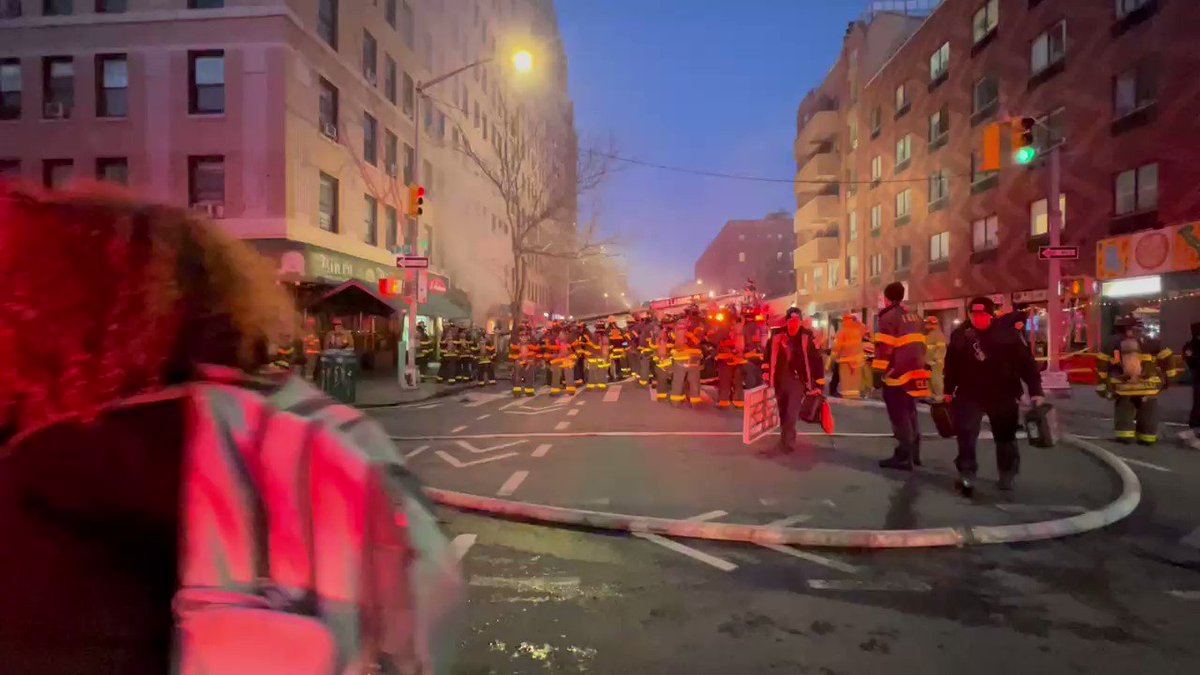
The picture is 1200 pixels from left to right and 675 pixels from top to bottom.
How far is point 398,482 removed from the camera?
1311mm

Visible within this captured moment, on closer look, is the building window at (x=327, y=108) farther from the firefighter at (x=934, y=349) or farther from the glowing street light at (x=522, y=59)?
the firefighter at (x=934, y=349)

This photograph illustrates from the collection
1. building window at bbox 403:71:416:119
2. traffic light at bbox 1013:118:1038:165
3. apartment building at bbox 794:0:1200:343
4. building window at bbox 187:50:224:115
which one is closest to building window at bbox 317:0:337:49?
building window at bbox 187:50:224:115

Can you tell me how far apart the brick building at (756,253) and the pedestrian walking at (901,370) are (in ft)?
311

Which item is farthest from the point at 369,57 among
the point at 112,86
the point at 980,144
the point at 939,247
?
the point at 939,247

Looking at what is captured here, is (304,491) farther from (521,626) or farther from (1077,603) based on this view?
(1077,603)

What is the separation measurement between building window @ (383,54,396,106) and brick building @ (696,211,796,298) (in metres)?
78.7

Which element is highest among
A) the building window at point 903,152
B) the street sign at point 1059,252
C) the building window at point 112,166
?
the building window at point 903,152

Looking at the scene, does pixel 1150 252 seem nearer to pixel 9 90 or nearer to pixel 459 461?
pixel 459 461

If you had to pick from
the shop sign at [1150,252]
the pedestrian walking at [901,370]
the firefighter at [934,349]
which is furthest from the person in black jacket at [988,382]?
the shop sign at [1150,252]

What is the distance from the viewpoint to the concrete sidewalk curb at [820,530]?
18.6 feet

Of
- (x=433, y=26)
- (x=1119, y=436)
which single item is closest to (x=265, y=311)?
(x=1119, y=436)

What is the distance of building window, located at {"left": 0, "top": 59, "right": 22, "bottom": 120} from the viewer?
2111 centimetres

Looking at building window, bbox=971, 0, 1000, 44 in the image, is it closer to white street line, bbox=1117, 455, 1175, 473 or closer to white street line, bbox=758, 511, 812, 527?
white street line, bbox=1117, 455, 1175, 473

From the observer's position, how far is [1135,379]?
1039 cm
